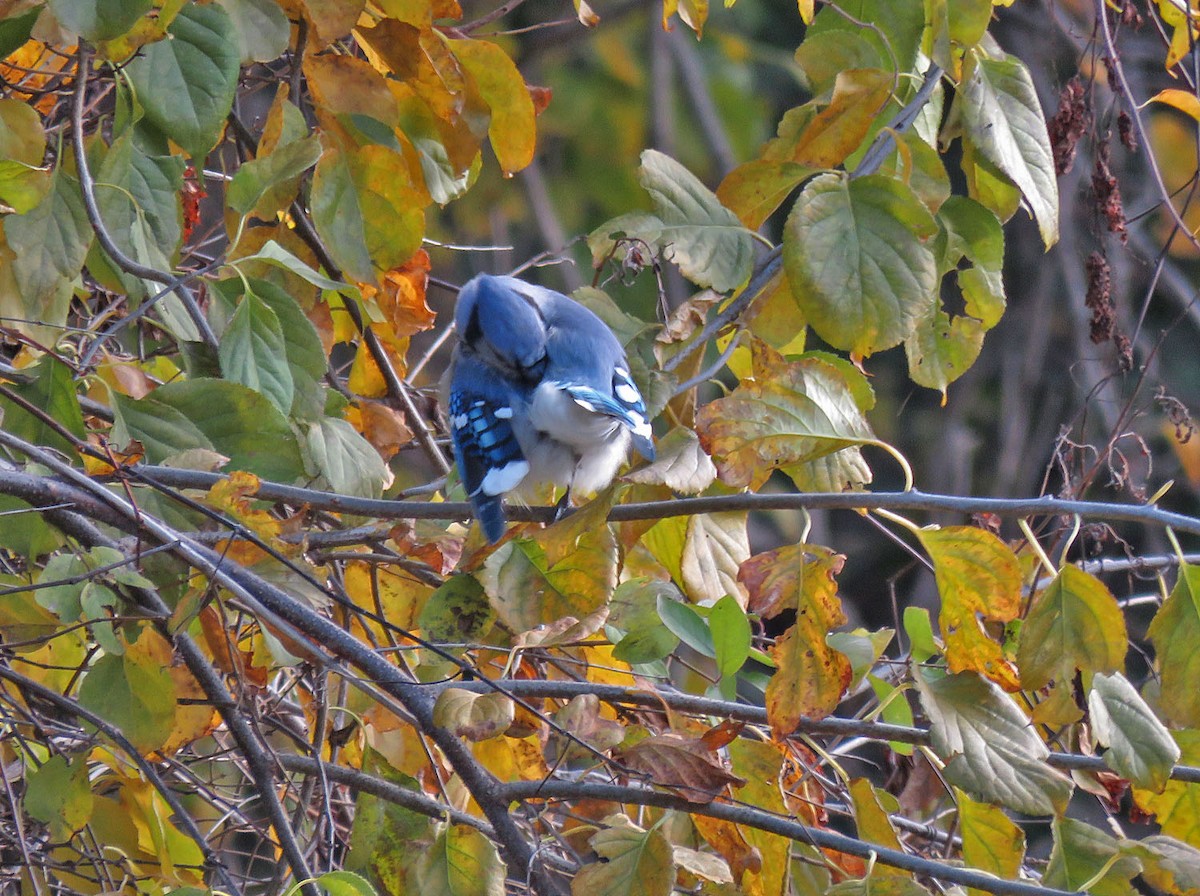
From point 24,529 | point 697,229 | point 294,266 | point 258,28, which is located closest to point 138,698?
point 24,529

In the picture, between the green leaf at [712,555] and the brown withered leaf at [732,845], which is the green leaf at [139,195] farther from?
the brown withered leaf at [732,845]

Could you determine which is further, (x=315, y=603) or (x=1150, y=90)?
(x=1150, y=90)

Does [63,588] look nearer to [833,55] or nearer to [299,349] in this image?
[299,349]

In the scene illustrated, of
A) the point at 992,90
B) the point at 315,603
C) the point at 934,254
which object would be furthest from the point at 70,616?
the point at 992,90

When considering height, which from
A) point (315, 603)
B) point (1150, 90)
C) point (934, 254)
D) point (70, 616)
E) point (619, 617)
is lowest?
point (1150, 90)

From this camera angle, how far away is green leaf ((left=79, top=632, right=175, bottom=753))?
1.61 meters

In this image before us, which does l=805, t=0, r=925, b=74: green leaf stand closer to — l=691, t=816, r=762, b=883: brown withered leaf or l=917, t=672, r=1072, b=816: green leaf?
l=917, t=672, r=1072, b=816: green leaf

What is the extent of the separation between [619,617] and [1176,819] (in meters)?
0.80

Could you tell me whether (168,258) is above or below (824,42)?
below

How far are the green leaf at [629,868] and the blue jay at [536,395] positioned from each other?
0.62 m

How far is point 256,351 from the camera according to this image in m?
1.79

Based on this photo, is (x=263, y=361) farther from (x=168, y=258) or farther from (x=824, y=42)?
(x=824, y=42)

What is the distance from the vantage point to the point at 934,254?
6.17ft

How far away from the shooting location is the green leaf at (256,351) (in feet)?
5.80
